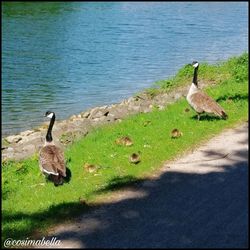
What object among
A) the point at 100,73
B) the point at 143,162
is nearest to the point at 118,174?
the point at 143,162

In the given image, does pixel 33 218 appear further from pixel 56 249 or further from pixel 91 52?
pixel 91 52

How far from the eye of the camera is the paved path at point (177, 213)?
24.9 ft

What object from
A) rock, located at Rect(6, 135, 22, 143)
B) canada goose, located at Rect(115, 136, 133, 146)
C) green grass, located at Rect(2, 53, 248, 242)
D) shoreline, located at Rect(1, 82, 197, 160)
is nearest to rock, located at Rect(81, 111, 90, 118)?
shoreline, located at Rect(1, 82, 197, 160)

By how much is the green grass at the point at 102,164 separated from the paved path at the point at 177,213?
49 centimetres

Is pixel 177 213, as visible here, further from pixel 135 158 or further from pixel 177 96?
pixel 177 96

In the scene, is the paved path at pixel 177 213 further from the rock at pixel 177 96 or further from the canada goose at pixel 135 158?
the rock at pixel 177 96

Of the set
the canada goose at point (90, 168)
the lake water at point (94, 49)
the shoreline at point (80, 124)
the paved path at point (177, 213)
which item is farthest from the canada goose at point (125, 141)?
the lake water at point (94, 49)

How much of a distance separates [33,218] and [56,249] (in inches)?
60.5

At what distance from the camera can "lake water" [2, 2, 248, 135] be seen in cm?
2416

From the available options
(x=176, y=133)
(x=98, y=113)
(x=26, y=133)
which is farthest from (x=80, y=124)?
(x=176, y=133)

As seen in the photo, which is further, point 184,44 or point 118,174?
point 184,44

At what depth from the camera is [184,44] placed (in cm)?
3584

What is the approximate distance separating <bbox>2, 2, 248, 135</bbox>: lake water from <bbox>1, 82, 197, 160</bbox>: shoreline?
156cm
